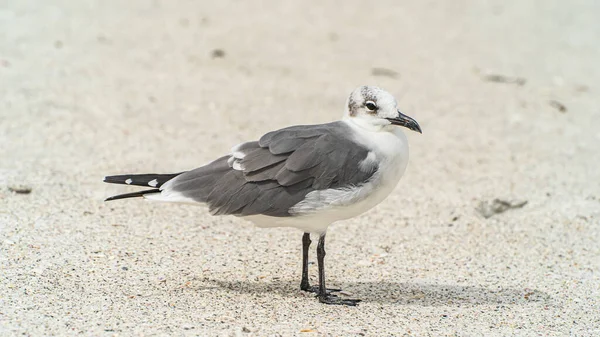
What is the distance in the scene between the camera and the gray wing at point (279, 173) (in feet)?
15.0

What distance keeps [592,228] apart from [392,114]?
230cm

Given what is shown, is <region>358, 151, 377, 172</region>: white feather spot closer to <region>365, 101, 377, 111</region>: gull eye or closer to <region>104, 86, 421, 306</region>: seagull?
<region>104, 86, 421, 306</region>: seagull

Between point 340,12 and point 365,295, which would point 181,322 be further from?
point 340,12

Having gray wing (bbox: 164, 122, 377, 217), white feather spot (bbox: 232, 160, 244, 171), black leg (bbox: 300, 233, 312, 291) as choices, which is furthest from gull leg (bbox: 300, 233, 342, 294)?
white feather spot (bbox: 232, 160, 244, 171)

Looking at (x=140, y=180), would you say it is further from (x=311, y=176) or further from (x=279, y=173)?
(x=311, y=176)

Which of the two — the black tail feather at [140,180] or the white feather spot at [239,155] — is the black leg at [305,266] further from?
the black tail feather at [140,180]

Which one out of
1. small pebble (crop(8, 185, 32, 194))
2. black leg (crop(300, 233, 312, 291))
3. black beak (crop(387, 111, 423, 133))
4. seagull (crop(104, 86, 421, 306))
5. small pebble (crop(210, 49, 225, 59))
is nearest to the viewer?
seagull (crop(104, 86, 421, 306))

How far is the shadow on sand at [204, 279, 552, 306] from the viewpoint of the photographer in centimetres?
484

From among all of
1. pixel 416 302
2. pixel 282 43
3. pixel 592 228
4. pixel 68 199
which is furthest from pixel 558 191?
pixel 282 43

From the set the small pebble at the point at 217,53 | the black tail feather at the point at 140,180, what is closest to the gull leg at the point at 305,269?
the black tail feather at the point at 140,180

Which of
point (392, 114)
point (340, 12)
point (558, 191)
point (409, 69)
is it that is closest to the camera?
point (392, 114)

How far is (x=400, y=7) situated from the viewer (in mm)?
12328

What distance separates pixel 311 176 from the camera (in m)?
4.59

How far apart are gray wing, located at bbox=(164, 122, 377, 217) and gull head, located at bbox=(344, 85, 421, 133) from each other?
13 cm
